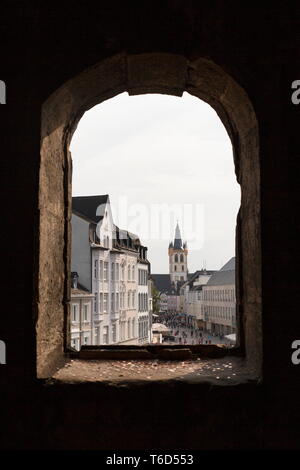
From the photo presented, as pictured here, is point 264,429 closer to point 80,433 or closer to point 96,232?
point 80,433

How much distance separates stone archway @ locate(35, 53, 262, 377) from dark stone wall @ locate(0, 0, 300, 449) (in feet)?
0.26

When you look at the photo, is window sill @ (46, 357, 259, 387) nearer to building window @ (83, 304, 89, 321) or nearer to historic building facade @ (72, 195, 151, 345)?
historic building facade @ (72, 195, 151, 345)

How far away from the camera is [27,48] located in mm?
2932

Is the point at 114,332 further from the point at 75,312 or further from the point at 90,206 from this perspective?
the point at 90,206

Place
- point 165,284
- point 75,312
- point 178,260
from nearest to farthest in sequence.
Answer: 1. point 75,312
2. point 178,260
3. point 165,284

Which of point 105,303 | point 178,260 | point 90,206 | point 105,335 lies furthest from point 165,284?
point 90,206

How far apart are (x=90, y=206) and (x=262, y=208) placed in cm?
2489

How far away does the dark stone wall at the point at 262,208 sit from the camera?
106 inches

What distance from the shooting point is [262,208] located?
9.13 ft

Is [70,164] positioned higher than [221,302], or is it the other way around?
[70,164]

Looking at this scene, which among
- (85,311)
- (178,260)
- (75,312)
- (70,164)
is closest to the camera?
(70,164)

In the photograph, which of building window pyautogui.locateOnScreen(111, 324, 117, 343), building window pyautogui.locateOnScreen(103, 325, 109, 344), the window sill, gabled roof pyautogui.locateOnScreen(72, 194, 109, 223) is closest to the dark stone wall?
the window sill

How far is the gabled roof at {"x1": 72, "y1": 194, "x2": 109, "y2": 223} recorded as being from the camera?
1041 inches
